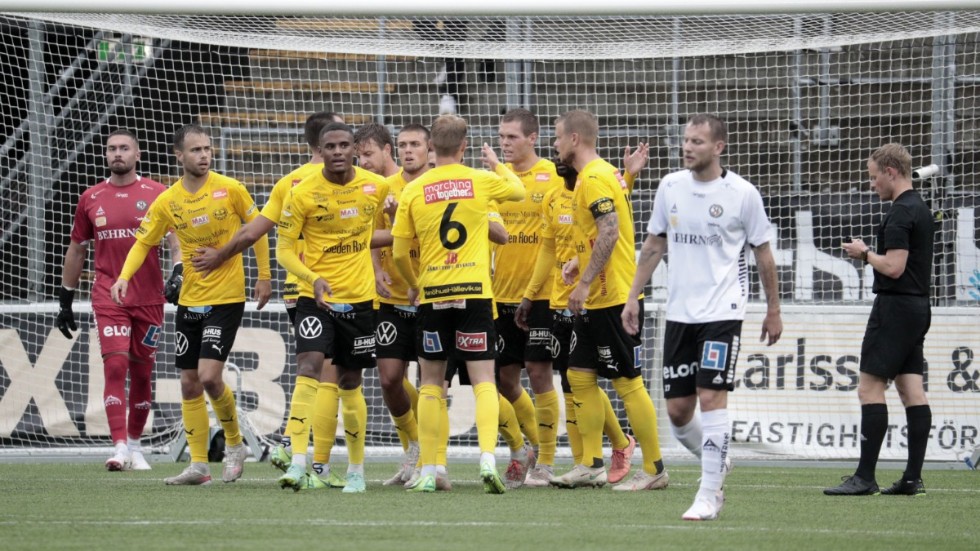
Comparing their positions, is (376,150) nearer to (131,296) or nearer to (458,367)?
(458,367)

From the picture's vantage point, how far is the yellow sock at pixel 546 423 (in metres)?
8.91

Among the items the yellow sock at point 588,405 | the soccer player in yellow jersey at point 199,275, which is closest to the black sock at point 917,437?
the yellow sock at point 588,405

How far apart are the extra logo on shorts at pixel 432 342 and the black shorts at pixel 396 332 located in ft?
2.23

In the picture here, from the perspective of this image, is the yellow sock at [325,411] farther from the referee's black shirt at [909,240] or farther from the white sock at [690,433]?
the referee's black shirt at [909,240]

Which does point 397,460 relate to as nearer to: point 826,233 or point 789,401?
point 789,401

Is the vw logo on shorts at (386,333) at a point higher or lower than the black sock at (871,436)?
higher

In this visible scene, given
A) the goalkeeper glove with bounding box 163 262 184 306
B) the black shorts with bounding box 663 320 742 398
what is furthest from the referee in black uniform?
the goalkeeper glove with bounding box 163 262 184 306

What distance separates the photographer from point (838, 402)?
1174 centimetres

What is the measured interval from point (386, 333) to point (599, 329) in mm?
1414

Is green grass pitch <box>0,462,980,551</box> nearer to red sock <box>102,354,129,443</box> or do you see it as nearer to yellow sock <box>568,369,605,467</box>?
yellow sock <box>568,369,605,467</box>

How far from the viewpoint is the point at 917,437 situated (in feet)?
27.3

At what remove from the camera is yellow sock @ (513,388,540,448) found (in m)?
9.11

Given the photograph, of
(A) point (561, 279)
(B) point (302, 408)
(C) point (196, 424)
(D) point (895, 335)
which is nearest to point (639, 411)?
(A) point (561, 279)

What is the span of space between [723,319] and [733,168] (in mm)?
7792
